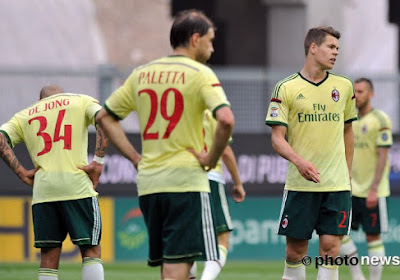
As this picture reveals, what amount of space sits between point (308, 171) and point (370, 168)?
168 inches

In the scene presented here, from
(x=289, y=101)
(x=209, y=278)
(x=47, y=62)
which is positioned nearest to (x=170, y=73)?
(x=289, y=101)

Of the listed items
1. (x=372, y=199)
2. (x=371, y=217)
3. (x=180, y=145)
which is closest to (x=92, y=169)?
(x=180, y=145)

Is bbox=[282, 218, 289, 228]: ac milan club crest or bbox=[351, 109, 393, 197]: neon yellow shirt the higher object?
bbox=[351, 109, 393, 197]: neon yellow shirt

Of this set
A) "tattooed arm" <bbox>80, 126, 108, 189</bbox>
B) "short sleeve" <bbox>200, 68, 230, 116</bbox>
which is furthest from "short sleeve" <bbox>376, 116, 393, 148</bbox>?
"short sleeve" <bbox>200, 68, 230, 116</bbox>

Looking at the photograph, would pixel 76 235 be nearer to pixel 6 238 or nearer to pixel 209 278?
pixel 209 278

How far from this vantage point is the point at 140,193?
26.5 feet

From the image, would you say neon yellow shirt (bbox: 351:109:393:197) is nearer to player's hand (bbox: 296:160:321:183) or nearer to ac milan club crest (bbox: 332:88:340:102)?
ac milan club crest (bbox: 332:88:340:102)

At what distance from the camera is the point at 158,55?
30.2m

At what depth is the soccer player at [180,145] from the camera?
788 cm

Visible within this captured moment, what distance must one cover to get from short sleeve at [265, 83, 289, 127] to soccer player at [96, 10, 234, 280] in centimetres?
187

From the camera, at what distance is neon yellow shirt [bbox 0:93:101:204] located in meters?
9.97

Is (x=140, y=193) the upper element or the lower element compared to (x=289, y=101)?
lower

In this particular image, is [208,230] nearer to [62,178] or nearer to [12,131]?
[62,178]

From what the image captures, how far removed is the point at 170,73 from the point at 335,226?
2.54 m
